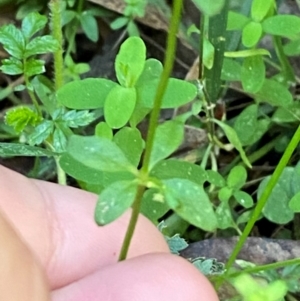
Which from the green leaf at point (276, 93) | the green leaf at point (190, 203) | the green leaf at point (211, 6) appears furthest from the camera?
the green leaf at point (276, 93)

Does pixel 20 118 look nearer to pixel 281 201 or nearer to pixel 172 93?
pixel 172 93

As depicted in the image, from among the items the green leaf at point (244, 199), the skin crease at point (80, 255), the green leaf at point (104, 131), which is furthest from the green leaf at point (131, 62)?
the green leaf at point (244, 199)

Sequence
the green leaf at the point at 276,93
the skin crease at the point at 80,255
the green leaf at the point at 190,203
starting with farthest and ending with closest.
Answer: the green leaf at the point at 276,93, the skin crease at the point at 80,255, the green leaf at the point at 190,203

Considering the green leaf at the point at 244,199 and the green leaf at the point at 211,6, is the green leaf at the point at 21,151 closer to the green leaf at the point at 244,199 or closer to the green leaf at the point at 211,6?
the green leaf at the point at 244,199

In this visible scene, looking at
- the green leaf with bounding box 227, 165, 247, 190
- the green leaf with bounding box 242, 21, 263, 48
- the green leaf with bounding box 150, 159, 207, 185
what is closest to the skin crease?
the green leaf with bounding box 150, 159, 207, 185

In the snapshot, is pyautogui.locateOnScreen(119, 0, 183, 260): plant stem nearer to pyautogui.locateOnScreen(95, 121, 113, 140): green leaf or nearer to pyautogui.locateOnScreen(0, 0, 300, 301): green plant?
pyautogui.locateOnScreen(0, 0, 300, 301): green plant
